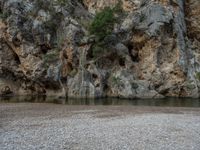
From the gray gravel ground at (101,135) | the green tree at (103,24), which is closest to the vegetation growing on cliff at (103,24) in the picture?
the green tree at (103,24)

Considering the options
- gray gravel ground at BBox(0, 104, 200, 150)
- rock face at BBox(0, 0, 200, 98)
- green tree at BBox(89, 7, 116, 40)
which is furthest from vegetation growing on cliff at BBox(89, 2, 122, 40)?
gray gravel ground at BBox(0, 104, 200, 150)

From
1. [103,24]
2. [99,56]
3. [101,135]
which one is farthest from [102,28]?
[101,135]

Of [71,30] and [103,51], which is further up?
[71,30]

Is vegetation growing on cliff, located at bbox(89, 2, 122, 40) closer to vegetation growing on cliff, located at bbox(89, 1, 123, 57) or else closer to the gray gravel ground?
vegetation growing on cliff, located at bbox(89, 1, 123, 57)

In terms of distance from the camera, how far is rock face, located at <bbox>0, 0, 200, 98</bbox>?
57.0 m

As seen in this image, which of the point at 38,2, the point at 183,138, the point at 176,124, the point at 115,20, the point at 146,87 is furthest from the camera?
the point at 38,2

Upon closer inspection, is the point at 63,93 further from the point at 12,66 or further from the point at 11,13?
the point at 11,13

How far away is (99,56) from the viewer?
58.7 meters

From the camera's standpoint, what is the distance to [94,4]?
2655 inches

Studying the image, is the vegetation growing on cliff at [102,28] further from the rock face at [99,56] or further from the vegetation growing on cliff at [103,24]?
the rock face at [99,56]

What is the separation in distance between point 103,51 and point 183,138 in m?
42.3

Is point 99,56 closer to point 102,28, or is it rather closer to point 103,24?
point 102,28

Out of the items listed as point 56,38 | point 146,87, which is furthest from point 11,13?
point 146,87

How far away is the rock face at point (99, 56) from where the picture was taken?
187 ft
